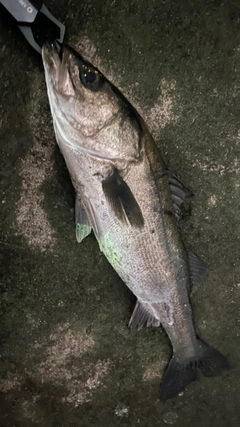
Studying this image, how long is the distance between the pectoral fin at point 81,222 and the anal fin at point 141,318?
1.85ft

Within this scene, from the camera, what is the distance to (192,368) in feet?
8.71

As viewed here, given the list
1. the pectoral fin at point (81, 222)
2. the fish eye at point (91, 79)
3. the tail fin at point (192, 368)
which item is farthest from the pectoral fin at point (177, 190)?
the tail fin at point (192, 368)

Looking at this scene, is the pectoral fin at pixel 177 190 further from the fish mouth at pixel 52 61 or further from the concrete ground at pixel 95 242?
the fish mouth at pixel 52 61

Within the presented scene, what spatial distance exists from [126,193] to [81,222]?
0.44 metres

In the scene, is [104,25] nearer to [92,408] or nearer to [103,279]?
[103,279]

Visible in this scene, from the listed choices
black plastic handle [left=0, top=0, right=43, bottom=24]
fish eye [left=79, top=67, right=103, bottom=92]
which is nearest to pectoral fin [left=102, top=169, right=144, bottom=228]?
fish eye [left=79, top=67, right=103, bottom=92]

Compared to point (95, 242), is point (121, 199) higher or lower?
higher

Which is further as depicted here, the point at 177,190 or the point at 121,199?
the point at 177,190

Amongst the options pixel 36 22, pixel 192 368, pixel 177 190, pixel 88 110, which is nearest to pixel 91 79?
pixel 88 110

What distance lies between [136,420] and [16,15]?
286 cm

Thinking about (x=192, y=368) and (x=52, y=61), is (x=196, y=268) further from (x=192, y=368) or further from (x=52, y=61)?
(x=52, y=61)

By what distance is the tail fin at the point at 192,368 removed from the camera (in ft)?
8.66

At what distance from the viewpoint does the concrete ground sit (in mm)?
2459

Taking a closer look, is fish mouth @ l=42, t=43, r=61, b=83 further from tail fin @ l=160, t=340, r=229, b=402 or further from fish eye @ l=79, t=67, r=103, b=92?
tail fin @ l=160, t=340, r=229, b=402
